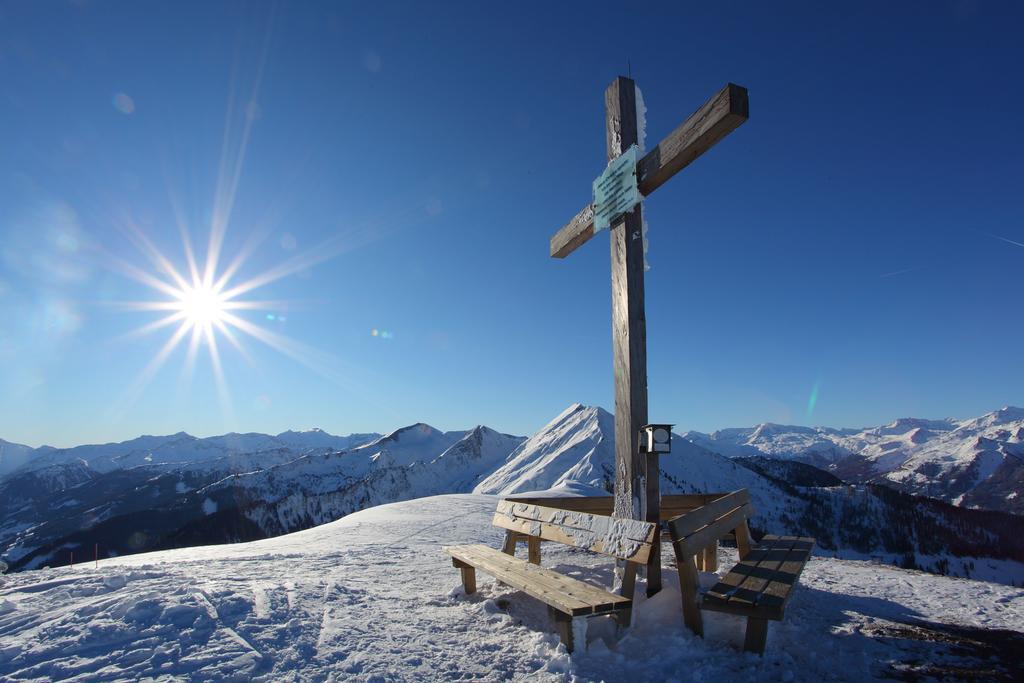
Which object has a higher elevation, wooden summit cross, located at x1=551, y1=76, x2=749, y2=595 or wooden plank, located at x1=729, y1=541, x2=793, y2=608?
wooden summit cross, located at x1=551, y1=76, x2=749, y2=595

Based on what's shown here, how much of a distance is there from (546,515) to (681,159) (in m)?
4.31

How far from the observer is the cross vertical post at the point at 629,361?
18.9 ft

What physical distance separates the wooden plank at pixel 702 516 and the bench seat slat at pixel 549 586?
2.75 ft

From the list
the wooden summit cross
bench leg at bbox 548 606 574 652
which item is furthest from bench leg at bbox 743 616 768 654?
bench leg at bbox 548 606 574 652

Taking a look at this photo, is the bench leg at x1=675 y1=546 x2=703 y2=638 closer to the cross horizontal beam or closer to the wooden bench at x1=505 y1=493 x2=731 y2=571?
the wooden bench at x1=505 y1=493 x2=731 y2=571

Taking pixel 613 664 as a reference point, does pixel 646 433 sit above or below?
above

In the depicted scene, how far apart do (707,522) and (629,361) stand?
6.36 feet

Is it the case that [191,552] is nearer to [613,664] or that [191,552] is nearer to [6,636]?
[6,636]

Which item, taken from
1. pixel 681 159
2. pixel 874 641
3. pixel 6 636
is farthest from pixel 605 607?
pixel 6 636

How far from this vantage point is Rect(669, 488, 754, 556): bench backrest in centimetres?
496

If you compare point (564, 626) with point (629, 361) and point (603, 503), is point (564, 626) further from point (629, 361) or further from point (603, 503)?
point (603, 503)

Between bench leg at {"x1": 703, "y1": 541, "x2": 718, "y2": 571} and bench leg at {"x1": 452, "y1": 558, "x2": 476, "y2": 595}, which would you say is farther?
bench leg at {"x1": 703, "y1": 541, "x2": 718, "y2": 571}

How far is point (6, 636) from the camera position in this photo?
4.77 metres

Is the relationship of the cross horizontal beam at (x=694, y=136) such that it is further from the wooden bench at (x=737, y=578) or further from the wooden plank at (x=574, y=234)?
the wooden bench at (x=737, y=578)
